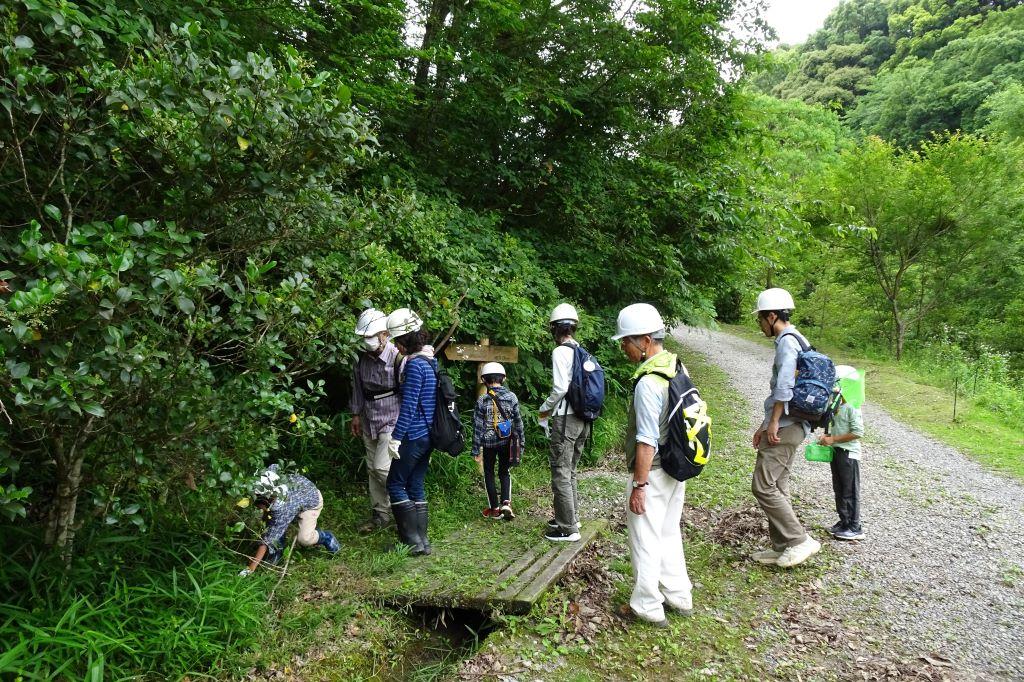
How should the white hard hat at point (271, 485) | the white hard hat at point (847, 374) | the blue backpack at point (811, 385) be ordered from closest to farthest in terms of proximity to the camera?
the white hard hat at point (271, 485)
the blue backpack at point (811, 385)
the white hard hat at point (847, 374)

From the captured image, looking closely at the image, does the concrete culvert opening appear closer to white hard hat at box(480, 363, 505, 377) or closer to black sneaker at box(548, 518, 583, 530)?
black sneaker at box(548, 518, 583, 530)

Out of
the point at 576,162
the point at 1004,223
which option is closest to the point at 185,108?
the point at 576,162

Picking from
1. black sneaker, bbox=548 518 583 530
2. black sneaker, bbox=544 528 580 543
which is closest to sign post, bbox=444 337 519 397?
black sneaker, bbox=548 518 583 530

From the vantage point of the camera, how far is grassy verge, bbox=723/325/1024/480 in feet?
30.6

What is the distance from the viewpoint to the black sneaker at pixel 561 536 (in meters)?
5.23

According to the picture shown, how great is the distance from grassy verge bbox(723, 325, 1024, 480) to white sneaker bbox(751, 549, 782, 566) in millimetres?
5420

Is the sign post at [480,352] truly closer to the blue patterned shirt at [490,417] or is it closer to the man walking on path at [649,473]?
the blue patterned shirt at [490,417]

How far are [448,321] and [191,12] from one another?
345cm

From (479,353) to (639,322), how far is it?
284cm

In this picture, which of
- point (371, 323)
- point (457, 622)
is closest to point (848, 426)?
point (457, 622)

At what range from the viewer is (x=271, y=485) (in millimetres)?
3826

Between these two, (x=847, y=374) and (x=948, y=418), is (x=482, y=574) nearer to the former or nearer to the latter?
(x=847, y=374)

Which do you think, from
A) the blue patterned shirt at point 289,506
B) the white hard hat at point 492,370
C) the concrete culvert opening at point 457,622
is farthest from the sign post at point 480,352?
the concrete culvert opening at point 457,622

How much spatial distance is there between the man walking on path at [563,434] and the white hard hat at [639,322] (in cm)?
104
